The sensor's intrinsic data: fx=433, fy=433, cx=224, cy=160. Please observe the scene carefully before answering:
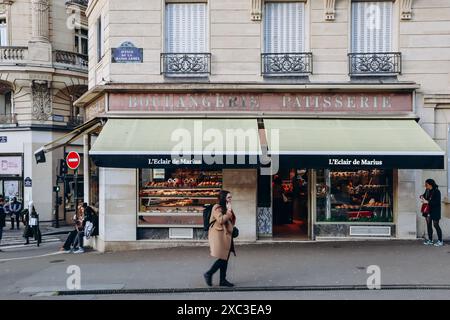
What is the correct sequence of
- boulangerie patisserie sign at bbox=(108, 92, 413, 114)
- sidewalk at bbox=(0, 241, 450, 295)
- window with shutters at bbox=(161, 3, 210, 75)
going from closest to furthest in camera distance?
sidewalk at bbox=(0, 241, 450, 295)
boulangerie patisserie sign at bbox=(108, 92, 413, 114)
window with shutters at bbox=(161, 3, 210, 75)

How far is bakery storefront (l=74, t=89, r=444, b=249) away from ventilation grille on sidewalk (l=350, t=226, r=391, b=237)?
27 mm

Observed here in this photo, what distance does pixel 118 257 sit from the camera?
10.5m

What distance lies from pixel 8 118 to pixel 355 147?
2069 centimetres

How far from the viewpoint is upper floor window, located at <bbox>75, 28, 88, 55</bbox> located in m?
25.7

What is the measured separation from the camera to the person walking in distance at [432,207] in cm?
1055

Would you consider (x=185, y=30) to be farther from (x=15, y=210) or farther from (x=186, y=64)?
(x=15, y=210)

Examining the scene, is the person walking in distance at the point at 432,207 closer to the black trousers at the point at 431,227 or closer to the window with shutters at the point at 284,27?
the black trousers at the point at 431,227

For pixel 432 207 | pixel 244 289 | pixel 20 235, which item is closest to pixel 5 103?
pixel 20 235

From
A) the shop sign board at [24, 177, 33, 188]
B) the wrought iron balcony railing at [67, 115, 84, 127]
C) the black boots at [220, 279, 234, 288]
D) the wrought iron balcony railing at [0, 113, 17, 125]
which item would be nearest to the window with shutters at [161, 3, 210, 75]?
the black boots at [220, 279, 234, 288]

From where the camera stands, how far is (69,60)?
2450cm

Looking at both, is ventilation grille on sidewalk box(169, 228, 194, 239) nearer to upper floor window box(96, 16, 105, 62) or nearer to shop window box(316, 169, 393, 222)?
shop window box(316, 169, 393, 222)

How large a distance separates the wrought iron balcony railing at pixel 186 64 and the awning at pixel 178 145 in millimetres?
1480

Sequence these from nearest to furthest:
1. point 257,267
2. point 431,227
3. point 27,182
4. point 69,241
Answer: point 257,267 → point 431,227 → point 69,241 → point 27,182

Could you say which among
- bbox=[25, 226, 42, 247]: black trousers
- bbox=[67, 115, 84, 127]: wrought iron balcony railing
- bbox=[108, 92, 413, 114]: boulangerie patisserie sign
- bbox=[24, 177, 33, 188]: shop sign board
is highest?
bbox=[67, 115, 84, 127]: wrought iron balcony railing
